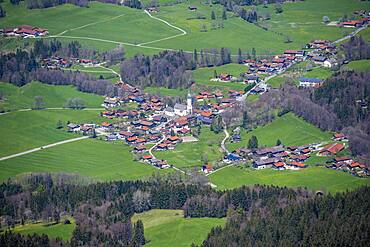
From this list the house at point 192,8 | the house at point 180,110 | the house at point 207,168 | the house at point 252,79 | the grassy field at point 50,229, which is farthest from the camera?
the house at point 192,8

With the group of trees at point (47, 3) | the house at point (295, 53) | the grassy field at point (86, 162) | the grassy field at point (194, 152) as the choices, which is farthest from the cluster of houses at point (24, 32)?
the grassy field at point (194, 152)

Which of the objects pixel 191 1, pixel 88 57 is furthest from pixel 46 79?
pixel 191 1

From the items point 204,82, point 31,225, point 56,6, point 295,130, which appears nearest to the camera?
point 31,225

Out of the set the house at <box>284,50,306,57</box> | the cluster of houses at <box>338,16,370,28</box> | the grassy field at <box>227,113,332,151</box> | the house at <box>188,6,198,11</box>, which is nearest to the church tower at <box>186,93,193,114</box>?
the grassy field at <box>227,113,332,151</box>

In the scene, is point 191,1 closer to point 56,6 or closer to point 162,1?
point 162,1

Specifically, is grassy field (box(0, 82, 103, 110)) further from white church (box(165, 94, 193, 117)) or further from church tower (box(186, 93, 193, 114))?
church tower (box(186, 93, 193, 114))

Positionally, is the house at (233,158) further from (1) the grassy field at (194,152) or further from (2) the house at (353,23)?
(2) the house at (353,23)

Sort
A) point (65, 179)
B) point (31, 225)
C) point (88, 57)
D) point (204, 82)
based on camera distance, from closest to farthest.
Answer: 1. point (31, 225)
2. point (65, 179)
3. point (204, 82)
4. point (88, 57)
